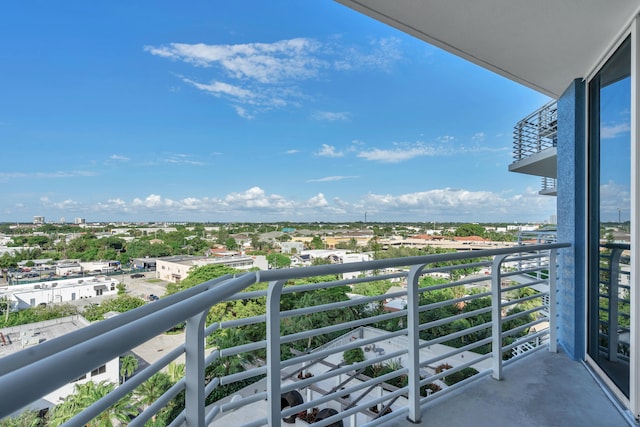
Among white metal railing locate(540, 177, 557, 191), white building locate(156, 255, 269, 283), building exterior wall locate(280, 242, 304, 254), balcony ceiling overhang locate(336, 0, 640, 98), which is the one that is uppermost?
balcony ceiling overhang locate(336, 0, 640, 98)

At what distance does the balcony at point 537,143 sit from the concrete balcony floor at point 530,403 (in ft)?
17.2

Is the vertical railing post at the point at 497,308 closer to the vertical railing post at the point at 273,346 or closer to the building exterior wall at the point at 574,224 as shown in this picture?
the building exterior wall at the point at 574,224

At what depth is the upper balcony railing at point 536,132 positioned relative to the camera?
6948 mm

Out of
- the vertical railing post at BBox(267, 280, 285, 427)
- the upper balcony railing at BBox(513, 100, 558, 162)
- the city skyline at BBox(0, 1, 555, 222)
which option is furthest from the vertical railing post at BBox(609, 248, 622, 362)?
the city skyline at BBox(0, 1, 555, 222)

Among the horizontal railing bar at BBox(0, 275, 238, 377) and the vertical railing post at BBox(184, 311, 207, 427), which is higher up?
the horizontal railing bar at BBox(0, 275, 238, 377)

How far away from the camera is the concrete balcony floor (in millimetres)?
1945

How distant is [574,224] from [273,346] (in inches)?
110

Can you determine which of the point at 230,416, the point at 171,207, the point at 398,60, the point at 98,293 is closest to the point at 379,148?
the point at 398,60

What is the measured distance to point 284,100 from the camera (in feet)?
133

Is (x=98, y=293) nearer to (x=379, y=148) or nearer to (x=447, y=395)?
(x=447, y=395)

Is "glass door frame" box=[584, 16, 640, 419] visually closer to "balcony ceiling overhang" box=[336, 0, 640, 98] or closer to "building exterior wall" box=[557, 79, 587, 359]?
"balcony ceiling overhang" box=[336, 0, 640, 98]

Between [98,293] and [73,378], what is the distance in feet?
50.6

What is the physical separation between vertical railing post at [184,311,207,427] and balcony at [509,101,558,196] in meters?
7.38

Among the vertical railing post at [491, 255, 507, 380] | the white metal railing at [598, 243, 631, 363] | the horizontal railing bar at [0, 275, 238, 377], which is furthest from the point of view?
the vertical railing post at [491, 255, 507, 380]
